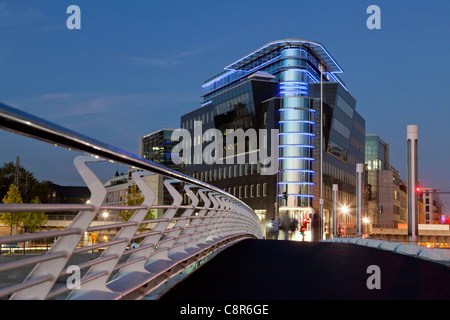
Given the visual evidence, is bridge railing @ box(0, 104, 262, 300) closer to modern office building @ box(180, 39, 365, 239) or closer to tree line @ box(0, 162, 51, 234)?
modern office building @ box(180, 39, 365, 239)

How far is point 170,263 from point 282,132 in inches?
2966

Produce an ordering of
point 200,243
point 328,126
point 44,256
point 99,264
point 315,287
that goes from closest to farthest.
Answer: point 44,256 < point 99,264 < point 315,287 < point 200,243 < point 328,126

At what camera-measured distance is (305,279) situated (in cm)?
822

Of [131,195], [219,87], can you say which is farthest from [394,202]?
[131,195]

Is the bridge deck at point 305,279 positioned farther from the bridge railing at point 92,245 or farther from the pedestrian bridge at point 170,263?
the bridge railing at point 92,245

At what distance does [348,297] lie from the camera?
6.57 meters

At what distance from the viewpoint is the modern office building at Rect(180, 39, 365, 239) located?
81.4 m

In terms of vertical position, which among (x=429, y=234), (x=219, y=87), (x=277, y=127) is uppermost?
(x=219, y=87)

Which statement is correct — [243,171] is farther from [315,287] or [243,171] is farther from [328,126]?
[315,287]

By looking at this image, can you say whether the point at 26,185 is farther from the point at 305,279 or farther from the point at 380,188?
the point at 380,188

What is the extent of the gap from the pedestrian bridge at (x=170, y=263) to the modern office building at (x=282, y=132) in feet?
215

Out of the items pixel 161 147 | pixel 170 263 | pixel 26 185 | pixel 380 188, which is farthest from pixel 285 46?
pixel 170 263

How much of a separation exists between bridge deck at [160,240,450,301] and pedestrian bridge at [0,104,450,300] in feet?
0.04

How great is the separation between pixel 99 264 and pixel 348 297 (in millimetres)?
2849
